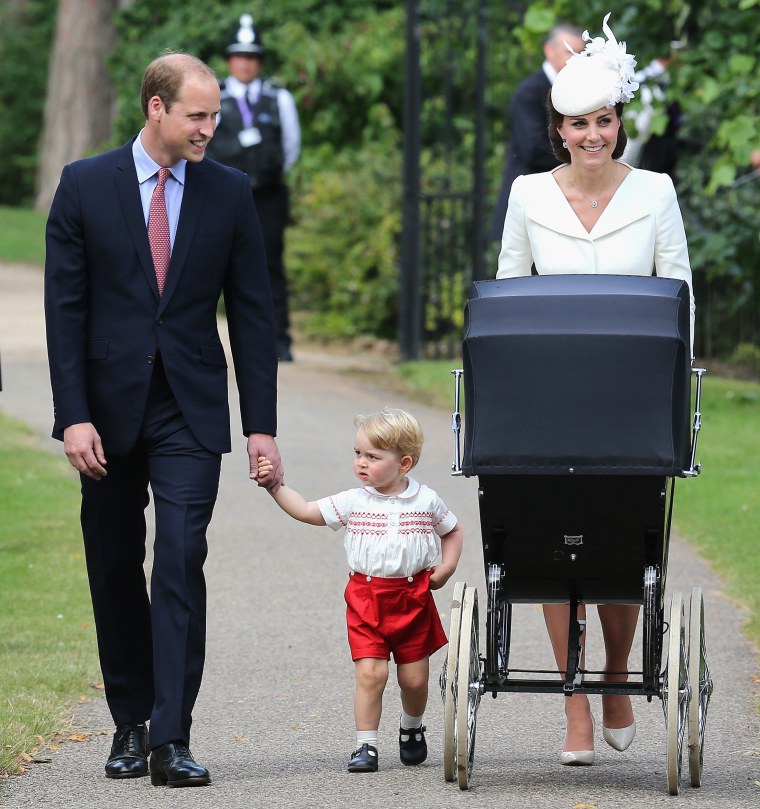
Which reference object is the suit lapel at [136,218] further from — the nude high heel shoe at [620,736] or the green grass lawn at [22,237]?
the green grass lawn at [22,237]

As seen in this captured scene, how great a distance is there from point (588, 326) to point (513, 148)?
243 inches

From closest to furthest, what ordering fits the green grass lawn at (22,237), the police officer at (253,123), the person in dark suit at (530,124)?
the person in dark suit at (530,124) < the police officer at (253,123) < the green grass lawn at (22,237)

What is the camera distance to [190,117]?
4793mm

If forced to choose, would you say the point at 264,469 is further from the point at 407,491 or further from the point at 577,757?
the point at 577,757

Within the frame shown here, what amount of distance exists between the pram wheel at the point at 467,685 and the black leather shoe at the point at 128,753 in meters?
0.89

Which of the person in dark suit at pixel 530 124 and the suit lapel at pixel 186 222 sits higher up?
the person in dark suit at pixel 530 124

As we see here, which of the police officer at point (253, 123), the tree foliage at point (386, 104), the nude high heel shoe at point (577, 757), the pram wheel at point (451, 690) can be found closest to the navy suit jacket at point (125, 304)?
the pram wheel at point (451, 690)

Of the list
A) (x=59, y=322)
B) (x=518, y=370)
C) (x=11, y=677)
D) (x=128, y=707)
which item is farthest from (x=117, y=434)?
(x=11, y=677)

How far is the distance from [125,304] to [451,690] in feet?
4.38

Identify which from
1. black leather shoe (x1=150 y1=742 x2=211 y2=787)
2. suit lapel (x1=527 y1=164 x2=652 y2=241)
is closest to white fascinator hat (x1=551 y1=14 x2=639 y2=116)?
suit lapel (x1=527 y1=164 x2=652 y2=241)

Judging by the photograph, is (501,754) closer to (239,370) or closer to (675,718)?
(675,718)

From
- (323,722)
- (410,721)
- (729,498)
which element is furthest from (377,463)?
(729,498)

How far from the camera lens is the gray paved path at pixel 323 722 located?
4680 millimetres

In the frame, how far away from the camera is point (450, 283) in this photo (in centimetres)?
1391
